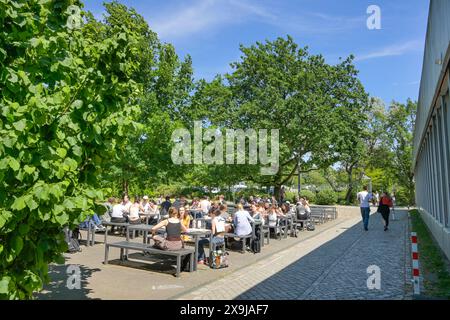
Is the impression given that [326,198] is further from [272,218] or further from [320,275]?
[320,275]

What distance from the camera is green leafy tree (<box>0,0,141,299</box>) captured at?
10.5 ft

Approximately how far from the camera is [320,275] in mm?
9008

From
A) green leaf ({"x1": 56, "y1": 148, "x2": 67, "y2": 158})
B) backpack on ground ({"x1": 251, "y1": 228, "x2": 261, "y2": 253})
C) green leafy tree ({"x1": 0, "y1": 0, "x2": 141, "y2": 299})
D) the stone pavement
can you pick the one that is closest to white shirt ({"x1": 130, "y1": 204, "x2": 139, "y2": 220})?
the stone pavement

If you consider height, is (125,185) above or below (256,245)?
above

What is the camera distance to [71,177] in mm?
3744

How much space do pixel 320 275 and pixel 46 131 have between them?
7272mm

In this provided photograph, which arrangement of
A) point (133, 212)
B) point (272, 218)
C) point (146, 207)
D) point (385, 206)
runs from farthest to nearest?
point (385, 206)
point (146, 207)
point (272, 218)
point (133, 212)

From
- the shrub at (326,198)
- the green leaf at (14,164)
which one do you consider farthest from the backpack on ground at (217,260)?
the shrub at (326,198)

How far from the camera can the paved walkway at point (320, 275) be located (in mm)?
7387

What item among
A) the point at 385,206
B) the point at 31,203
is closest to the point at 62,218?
the point at 31,203

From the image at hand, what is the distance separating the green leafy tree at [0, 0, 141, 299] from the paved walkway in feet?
13.4

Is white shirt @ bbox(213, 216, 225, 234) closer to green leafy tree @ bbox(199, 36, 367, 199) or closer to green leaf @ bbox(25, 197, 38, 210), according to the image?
green leaf @ bbox(25, 197, 38, 210)

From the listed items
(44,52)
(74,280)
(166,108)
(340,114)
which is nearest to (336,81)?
(340,114)
